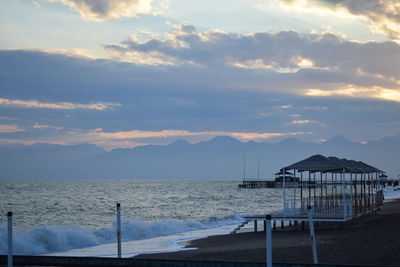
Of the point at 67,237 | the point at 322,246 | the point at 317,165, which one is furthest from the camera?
the point at 67,237

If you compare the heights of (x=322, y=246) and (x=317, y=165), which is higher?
(x=317, y=165)

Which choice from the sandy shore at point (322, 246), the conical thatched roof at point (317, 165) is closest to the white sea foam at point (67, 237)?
the sandy shore at point (322, 246)

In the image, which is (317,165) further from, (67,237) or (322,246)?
(67,237)

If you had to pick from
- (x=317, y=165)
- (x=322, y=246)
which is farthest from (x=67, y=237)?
(x=322, y=246)

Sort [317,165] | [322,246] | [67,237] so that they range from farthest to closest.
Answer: [67,237] < [317,165] < [322,246]

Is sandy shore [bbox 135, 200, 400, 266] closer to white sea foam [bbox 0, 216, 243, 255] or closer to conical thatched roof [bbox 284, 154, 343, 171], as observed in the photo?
conical thatched roof [bbox 284, 154, 343, 171]

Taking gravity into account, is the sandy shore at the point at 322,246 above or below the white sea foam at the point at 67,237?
above

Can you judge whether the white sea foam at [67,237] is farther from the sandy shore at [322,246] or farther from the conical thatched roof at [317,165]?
the conical thatched roof at [317,165]

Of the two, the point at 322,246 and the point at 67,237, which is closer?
the point at 322,246

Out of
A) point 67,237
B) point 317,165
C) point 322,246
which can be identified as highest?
point 317,165

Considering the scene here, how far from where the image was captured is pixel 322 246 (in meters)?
17.0

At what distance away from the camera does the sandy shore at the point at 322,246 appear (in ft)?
47.7

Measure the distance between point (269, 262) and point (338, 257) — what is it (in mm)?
6751

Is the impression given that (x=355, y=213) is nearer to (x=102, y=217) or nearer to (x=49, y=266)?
(x=49, y=266)
